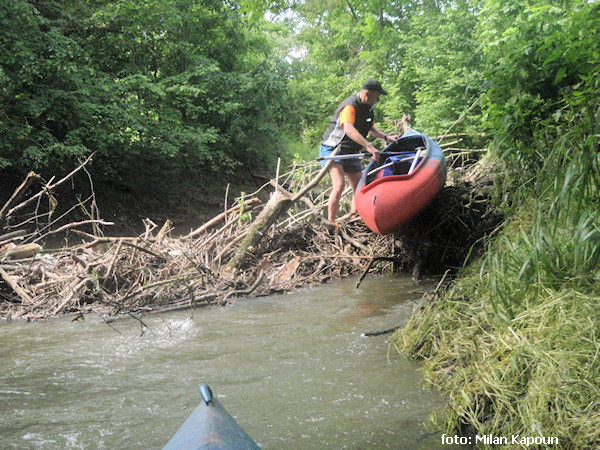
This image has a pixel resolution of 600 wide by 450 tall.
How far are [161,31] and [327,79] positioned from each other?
9.11 m

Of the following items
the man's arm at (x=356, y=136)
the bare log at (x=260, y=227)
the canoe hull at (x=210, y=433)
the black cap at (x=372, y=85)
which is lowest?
the bare log at (x=260, y=227)

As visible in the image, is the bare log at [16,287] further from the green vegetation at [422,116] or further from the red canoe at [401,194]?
the green vegetation at [422,116]

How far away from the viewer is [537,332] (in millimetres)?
2838

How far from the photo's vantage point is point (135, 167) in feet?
48.4

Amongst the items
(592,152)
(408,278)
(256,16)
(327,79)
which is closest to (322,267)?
(408,278)

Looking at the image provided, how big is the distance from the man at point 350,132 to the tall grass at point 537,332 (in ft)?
11.6

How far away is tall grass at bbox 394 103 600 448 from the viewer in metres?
2.38

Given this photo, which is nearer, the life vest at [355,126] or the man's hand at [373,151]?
the man's hand at [373,151]

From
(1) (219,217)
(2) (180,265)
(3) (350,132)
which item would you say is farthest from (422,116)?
(2) (180,265)

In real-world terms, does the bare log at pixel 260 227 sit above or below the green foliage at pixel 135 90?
below

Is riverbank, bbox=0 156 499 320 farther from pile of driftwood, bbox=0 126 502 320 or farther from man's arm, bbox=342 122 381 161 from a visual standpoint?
man's arm, bbox=342 122 381 161

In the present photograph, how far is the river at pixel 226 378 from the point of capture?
2932 millimetres

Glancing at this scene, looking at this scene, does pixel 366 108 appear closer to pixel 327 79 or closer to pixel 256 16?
pixel 256 16

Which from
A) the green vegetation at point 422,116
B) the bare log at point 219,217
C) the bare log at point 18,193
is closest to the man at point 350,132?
the bare log at point 219,217
